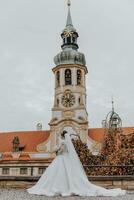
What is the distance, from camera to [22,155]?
45031 mm

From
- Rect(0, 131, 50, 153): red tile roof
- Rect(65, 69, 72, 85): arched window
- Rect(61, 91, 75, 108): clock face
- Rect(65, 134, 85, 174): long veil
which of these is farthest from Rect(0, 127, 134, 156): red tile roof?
Rect(65, 134, 85, 174): long veil

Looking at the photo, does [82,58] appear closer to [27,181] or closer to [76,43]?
[76,43]

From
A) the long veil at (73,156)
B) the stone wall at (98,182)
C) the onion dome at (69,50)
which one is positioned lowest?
the stone wall at (98,182)

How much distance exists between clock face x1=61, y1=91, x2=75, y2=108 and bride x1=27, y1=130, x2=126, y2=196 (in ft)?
113

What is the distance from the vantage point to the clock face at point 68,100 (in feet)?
148

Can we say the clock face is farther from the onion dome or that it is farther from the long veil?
the long veil

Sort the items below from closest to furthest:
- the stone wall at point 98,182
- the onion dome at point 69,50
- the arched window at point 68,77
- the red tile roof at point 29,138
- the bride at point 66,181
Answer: the bride at point 66,181, the stone wall at point 98,182, the red tile roof at point 29,138, the arched window at point 68,77, the onion dome at point 69,50

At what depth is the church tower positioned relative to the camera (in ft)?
142

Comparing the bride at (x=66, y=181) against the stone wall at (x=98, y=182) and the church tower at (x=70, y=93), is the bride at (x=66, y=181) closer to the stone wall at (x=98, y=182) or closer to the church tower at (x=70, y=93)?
the stone wall at (x=98, y=182)

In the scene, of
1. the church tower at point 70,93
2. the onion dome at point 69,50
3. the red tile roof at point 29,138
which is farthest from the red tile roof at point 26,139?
the onion dome at point 69,50

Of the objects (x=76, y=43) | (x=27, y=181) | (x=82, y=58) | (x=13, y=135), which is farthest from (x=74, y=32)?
(x=27, y=181)

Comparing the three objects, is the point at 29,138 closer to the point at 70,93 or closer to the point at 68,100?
the point at 68,100

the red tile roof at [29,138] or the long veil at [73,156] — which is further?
the red tile roof at [29,138]

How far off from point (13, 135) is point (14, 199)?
4350 cm
